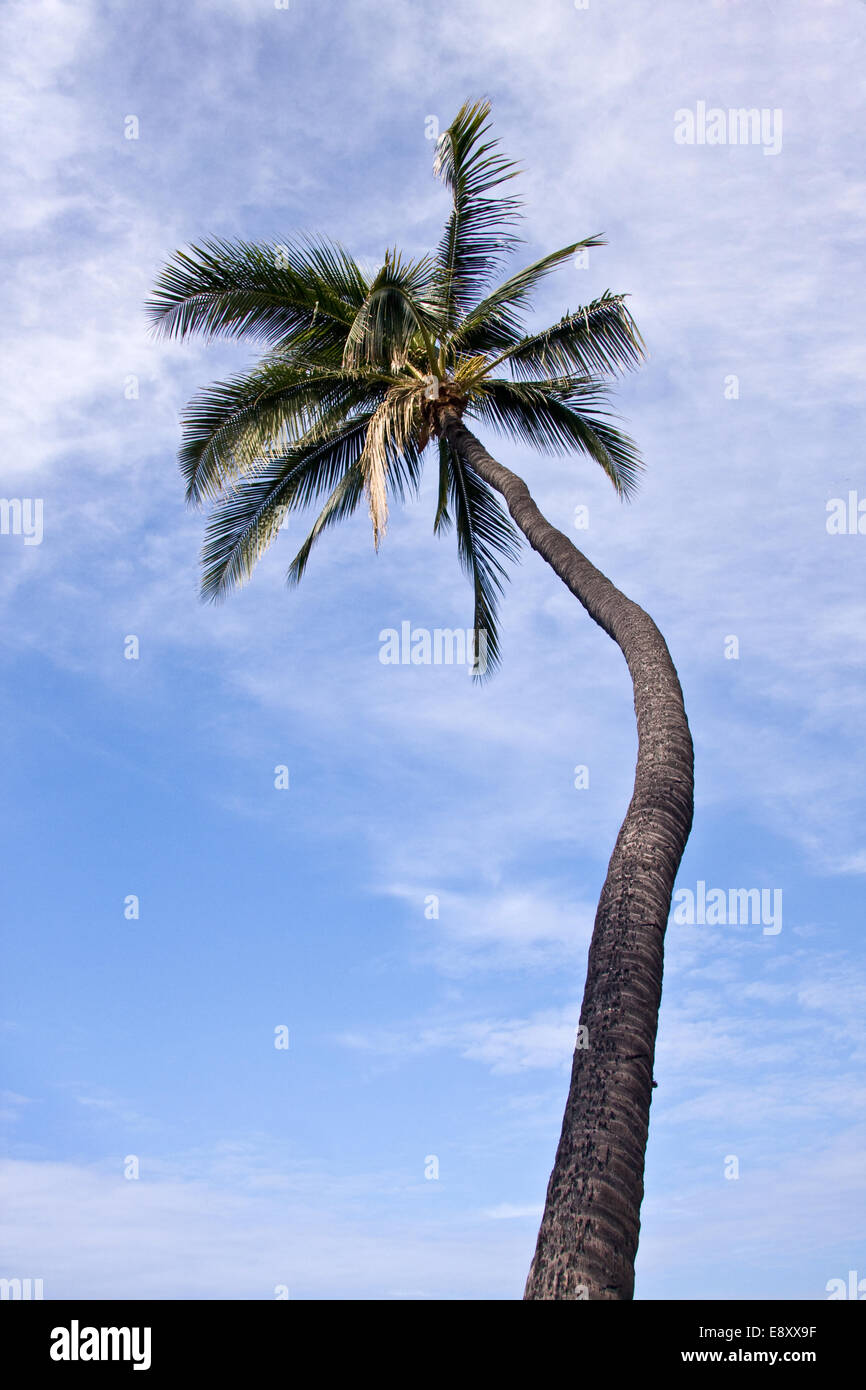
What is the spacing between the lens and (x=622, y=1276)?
420 cm

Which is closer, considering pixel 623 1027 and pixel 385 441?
pixel 623 1027

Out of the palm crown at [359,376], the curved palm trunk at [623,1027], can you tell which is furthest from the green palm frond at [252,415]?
the curved palm trunk at [623,1027]

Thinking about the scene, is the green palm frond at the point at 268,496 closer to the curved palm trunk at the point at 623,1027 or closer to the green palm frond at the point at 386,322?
the green palm frond at the point at 386,322

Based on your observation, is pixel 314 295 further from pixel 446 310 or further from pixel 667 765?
pixel 667 765

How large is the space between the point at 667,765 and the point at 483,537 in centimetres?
730

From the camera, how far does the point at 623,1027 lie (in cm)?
501

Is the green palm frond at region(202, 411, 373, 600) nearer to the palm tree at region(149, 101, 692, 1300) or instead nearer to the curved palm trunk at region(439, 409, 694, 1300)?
the palm tree at region(149, 101, 692, 1300)

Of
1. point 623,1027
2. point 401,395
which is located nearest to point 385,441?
point 401,395

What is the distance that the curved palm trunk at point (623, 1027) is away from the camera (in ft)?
13.9

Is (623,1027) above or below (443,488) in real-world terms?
below

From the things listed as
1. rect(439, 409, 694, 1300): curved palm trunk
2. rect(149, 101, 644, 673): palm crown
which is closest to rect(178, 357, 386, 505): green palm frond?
rect(149, 101, 644, 673): palm crown

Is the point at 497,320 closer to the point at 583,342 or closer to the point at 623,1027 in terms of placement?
the point at 583,342

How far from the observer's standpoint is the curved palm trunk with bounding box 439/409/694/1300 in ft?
13.9
